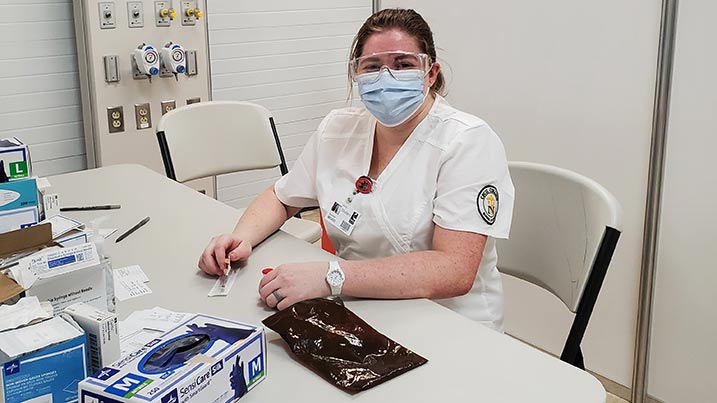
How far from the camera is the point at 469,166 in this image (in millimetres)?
1690

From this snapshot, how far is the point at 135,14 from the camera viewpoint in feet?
11.1

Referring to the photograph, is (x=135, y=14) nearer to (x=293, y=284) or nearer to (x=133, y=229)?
(x=133, y=229)

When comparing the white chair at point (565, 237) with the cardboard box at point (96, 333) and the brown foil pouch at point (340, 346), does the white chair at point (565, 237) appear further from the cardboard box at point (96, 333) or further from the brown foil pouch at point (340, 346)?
the cardboard box at point (96, 333)

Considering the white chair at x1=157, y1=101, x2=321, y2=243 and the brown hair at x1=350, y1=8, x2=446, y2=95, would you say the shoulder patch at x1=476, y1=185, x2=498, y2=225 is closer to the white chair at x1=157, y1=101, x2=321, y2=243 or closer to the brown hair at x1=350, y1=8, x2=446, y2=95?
the brown hair at x1=350, y1=8, x2=446, y2=95

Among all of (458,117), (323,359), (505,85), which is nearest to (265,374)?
(323,359)

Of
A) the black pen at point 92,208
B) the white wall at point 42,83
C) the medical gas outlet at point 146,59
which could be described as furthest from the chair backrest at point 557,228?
the white wall at point 42,83

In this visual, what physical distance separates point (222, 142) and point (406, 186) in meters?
1.26

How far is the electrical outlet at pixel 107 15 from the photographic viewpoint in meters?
3.28

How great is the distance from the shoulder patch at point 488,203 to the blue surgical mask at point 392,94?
272mm

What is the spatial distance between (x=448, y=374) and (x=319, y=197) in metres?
0.76

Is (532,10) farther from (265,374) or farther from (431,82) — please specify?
(265,374)

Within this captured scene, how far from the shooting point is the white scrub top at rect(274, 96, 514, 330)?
1669mm

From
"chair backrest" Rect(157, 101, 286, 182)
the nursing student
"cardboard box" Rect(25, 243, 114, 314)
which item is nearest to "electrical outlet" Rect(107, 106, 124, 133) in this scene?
"chair backrest" Rect(157, 101, 286, 182)

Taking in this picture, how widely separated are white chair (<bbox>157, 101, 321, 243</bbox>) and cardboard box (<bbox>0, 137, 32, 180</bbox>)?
3.44 feet
